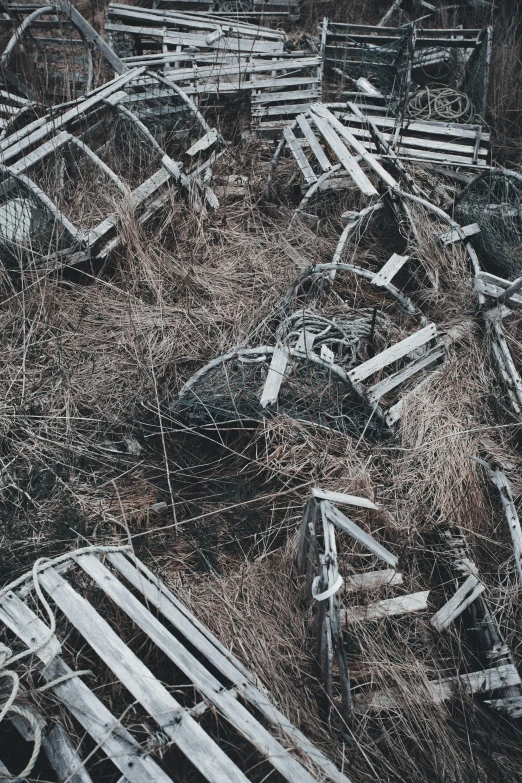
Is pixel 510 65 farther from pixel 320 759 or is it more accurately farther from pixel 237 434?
pixel 320 759

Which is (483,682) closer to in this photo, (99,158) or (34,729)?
(34,729)

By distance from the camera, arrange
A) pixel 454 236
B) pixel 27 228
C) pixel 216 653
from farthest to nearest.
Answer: pixel 454 236 → pixel 27 228 → pixel 216 653

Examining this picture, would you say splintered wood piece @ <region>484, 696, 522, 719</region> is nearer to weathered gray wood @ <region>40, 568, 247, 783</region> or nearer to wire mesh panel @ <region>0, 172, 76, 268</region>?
weathered gray wood @ <region>40, 568, 247, 783</region>

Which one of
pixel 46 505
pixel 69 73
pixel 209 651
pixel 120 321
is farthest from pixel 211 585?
pixel 69 73

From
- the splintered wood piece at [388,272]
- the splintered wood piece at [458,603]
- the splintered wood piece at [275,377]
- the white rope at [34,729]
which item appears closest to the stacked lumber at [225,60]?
the splintered wood piece at [388,272]

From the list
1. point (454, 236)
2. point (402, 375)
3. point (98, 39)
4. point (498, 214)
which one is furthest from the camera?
point (98, 39)

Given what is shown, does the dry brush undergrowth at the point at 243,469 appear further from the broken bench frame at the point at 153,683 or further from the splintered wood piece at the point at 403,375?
the broken bench frame at the point at 153,683

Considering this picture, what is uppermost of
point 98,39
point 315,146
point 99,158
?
point 98,39

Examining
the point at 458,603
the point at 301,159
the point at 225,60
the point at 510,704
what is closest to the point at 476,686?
the point at 510,704
